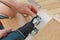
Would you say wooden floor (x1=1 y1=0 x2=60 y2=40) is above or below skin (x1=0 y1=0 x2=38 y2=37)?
below

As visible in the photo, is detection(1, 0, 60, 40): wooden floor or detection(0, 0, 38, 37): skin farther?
detection(0, 0, 38, 37): skin

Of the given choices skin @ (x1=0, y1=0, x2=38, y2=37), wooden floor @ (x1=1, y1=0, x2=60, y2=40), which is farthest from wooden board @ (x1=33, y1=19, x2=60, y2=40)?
skin @ (x1=0, y1=0, x2=38, y2=37)

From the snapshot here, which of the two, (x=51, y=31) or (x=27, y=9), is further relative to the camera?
(x=27, y=9)

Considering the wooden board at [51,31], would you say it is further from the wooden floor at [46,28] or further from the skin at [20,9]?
the skin at [20,9]

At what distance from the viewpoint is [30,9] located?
0.81 metres

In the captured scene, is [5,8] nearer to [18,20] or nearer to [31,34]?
[18,20]

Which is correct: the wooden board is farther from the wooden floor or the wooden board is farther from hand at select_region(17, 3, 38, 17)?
hand at select_region(17, 3, 38, 17)

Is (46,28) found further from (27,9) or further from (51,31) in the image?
(27,9)

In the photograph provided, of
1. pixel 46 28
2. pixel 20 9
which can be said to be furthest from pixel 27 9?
pixel 46 28

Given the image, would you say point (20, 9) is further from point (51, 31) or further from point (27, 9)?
point (51, 31)

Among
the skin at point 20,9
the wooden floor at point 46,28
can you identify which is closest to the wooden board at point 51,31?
the wooden floor at point 46,28

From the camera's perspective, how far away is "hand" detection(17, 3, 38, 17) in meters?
0.80

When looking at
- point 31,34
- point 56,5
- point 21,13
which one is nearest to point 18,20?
point 21,13

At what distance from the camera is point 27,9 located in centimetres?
82
